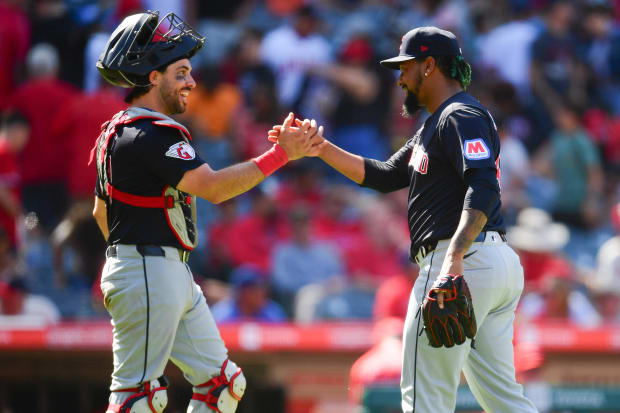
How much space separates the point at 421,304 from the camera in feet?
14.9

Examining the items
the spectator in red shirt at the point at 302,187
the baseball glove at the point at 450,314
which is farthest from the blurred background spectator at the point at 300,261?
the baseball glove at the point at 450,314

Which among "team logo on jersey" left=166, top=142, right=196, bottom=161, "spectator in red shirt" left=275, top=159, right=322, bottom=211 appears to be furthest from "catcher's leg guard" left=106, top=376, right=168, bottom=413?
"spectator in red shirt" left=275, top=159, right=322, bottom=211

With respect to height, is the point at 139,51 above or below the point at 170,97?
above

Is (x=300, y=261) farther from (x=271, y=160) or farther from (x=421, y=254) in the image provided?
(x=421, y=254)

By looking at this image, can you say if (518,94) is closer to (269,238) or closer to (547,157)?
(547,157)

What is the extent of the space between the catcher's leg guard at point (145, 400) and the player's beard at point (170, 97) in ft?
4.21

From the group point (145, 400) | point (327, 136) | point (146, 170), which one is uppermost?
point (327, 136)

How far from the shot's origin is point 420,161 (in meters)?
4.75

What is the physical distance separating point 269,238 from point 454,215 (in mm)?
5507

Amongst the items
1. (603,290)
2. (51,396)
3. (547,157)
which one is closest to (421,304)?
(51,396)

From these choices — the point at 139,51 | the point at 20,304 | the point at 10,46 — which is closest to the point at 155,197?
the point at 139,51

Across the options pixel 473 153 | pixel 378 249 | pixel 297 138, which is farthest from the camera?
pixel 378 249

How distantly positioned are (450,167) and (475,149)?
0.24 meters

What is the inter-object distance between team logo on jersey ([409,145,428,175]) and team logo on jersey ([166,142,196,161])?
1.04 meters
